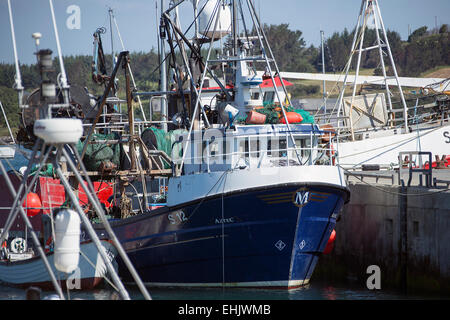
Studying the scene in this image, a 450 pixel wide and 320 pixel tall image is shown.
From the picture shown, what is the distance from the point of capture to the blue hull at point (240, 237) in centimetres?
1778

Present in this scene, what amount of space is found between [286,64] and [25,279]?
86.1m

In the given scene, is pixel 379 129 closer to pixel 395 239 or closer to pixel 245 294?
pixel 395 239

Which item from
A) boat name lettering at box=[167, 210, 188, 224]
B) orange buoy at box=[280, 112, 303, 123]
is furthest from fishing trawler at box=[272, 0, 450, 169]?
boat name lettering at box=[167, 210, 188, 224]

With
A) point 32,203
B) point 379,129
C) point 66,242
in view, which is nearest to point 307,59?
point 379,129

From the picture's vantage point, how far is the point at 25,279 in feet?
65.7

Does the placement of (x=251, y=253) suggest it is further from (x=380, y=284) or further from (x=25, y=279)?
(x=25, y=279)

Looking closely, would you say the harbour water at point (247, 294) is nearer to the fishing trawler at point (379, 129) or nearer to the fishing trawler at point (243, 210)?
the fishing trawler at point (243, 210)

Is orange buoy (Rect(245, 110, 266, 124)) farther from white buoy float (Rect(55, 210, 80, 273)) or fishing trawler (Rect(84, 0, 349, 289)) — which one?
white buoy float (Rect(55, 210, 80, 273))

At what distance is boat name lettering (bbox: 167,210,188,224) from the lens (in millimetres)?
18594

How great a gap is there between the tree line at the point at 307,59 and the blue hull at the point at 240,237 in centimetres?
1860

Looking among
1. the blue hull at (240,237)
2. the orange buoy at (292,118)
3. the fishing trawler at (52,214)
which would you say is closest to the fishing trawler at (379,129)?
the orange buoy at (292,118)

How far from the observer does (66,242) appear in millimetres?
11773
